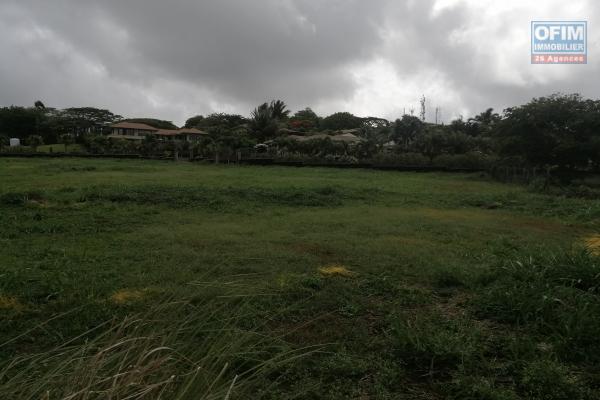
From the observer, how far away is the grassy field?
1.76 metres

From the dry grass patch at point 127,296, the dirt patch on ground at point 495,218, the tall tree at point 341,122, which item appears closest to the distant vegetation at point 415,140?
the tall tree at point 341,122

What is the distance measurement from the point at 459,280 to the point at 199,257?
→ 329 cm

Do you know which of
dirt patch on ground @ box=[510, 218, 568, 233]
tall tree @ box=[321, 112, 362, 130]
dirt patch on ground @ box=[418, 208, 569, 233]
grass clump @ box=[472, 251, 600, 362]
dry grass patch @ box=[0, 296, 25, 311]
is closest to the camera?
grass clump @ box=[472, 251, 600, 362]

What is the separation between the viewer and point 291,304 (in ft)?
14.2

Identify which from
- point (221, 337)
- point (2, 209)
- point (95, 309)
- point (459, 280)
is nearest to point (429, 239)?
point (459, 280)

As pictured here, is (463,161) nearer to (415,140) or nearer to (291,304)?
(415,140)

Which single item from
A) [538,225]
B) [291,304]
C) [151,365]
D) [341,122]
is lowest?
[538,225]

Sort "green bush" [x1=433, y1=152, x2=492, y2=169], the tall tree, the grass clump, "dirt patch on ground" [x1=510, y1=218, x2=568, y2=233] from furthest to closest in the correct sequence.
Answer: the tall tree → "green bush" [x1=433, y1=152, x2=492, y2=169] → "dirt patch on ground" [x1=510, y1=218, x2=568, y2=233] → the grass clump

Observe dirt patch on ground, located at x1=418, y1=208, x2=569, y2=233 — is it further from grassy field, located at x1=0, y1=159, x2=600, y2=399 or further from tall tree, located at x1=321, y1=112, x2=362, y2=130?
tall tree, located at x1=321, y1=112, x2=362, y2=130

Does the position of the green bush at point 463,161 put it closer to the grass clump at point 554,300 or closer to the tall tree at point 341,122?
the grass clump at point 554,300

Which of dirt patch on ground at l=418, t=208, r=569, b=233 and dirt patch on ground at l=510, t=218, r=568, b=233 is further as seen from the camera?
dirt patch on ground at l=418, t=208, r=569, b=233

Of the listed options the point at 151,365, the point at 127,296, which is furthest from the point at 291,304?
the point at 151,365

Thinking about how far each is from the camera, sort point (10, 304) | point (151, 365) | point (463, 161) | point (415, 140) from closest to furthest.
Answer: point (151, 365) → point (10, 304) → point (463, 161) → point (415, 140)

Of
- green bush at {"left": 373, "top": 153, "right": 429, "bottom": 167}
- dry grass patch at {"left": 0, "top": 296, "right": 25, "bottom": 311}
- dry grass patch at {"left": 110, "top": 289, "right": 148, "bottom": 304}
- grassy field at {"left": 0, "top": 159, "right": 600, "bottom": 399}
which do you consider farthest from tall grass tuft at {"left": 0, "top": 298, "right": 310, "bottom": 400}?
green bush at {"left": 373, "top": 153, "right": 429, "bottom": 167}
